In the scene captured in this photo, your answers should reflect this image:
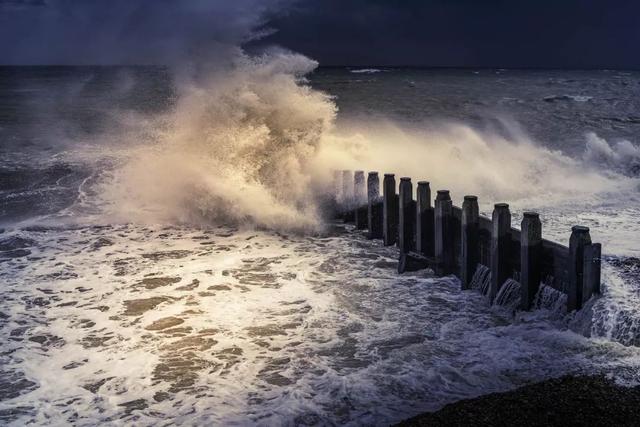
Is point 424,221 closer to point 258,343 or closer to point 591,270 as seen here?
point 591,270

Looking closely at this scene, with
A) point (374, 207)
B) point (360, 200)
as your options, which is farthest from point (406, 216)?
point (360, 200)

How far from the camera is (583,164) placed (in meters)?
23.2

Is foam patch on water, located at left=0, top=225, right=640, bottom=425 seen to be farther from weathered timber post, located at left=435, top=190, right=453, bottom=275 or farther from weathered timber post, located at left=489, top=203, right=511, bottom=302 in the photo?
weathered timber post, located at left=489, top=203, right=511, bottom=302

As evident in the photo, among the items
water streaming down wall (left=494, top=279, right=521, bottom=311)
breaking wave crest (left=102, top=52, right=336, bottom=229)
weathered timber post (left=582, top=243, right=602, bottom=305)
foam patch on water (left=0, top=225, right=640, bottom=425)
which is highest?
breaking wave crest (left=102, top=52, right=336, bottom=229)

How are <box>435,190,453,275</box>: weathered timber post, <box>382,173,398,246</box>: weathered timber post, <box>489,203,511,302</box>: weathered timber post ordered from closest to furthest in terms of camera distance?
<box>489,203,511,302</box>: weathered timber post < <box>435,190,453,275</box>: weathered timber post < <box>382,173,398,246</box>: weathered timber post

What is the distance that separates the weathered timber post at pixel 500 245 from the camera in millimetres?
9469

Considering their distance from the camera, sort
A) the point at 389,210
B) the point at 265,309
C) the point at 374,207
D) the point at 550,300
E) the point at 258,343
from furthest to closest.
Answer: the point at 374,207
the point at 389,210
the point at 265,309
the point at 550,300
the point at 258,343

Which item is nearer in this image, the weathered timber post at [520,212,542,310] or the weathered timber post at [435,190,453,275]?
the weathered timber post at [520,212,542,310]

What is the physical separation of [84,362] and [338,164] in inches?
401

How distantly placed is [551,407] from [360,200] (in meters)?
8.91

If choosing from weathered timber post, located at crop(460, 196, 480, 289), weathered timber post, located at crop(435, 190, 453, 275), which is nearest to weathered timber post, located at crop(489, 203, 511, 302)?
weathered timber post, located at crop(460, 196, 480, 289)

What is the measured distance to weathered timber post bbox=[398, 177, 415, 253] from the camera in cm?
1220

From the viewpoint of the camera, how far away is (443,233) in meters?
11.1

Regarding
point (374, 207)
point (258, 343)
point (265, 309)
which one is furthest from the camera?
point (374, 207)
